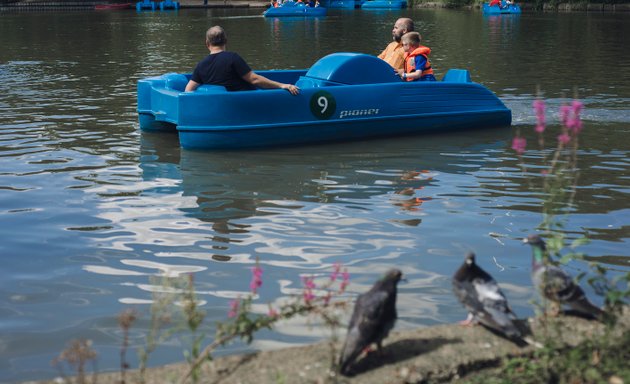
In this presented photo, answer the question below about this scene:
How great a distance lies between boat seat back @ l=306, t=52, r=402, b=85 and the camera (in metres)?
11.0

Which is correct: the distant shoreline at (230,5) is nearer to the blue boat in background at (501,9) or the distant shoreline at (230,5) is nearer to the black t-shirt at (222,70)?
the blue boat in background at (501,9)

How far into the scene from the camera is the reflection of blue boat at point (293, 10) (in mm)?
54812

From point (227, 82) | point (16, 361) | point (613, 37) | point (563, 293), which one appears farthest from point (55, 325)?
point (613, 37)

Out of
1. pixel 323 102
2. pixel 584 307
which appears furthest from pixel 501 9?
pixel 584 307

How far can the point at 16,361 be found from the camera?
4918 mm

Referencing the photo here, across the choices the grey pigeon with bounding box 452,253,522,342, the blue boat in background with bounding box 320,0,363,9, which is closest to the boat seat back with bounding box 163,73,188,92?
the grey pigeon with bounding box 452,253,522,342

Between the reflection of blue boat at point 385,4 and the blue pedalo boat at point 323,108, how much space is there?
57280 millimetres

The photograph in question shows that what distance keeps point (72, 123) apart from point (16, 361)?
8443mm

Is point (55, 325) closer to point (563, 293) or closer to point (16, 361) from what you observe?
point (16, 361)

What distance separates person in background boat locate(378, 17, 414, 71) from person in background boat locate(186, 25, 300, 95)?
2.21 meters

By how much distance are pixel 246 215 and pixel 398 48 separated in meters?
5.15

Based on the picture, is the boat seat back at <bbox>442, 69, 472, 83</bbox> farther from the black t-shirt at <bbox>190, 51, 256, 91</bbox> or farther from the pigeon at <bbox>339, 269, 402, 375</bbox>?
the pigeon at <bbox>339, 269, 402, 375</bbox>

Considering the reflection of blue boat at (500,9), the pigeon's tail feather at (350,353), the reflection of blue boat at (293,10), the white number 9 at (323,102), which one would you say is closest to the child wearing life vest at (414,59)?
the white number 9 at (323,102)

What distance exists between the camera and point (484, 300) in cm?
459
